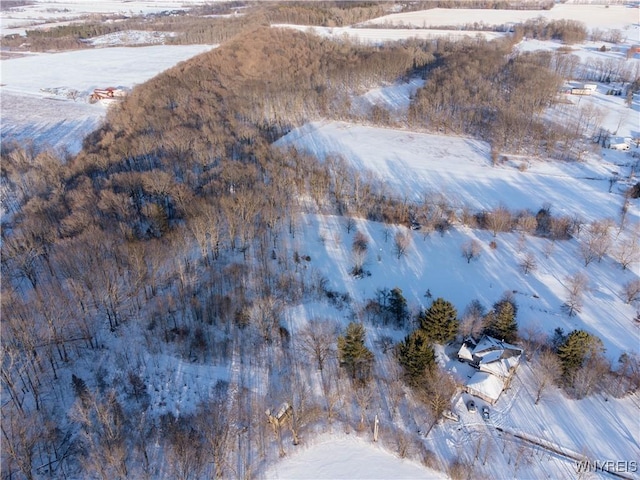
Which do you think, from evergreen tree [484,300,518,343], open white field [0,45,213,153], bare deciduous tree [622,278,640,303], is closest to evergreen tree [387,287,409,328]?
evergreen tree [484,300,518,343]

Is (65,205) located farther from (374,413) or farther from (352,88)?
(352,88)

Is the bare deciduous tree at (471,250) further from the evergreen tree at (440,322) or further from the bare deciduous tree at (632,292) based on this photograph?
the bare deciduous tree at (632,292)

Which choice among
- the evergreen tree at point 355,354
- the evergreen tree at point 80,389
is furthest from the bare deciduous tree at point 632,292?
the evergreen tree at point 80,389

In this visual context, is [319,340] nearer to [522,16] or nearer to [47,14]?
[522,16]

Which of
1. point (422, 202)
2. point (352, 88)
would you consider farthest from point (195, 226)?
point (352, 88)

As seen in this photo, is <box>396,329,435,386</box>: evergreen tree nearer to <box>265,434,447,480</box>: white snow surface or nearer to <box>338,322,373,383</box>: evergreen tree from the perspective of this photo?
<box>338,322,373,383</box>: evergreen tree

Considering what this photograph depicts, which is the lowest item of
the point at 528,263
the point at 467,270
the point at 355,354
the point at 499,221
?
the point at 467,270

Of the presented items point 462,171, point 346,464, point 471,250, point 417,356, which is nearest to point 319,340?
point 417,356
